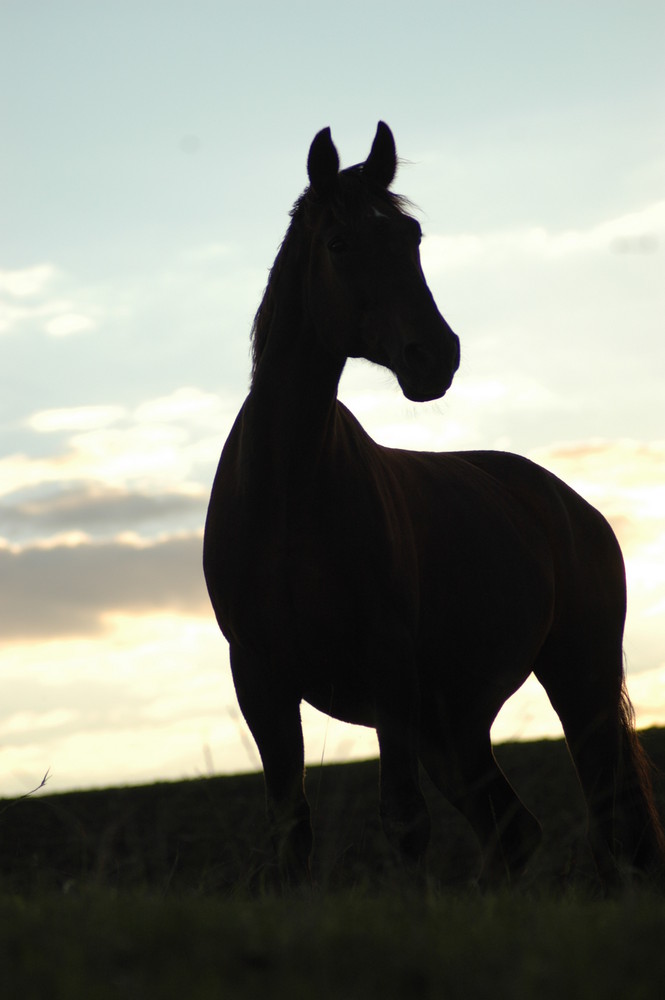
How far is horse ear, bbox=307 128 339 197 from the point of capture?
4938 mm

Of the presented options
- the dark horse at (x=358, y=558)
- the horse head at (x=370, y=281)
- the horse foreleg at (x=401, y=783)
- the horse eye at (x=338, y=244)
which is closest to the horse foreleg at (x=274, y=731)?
the dark horse at (x=358, y=558)

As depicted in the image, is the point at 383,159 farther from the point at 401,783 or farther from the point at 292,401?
the point at 401,783

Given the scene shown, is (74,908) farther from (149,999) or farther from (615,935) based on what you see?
(615,935)

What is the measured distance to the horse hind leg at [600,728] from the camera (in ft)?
20.8

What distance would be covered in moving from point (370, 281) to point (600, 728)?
10.8 feet

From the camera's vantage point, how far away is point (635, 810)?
6.33 metres

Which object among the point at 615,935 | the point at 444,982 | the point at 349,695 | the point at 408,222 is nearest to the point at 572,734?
the point at 349,695

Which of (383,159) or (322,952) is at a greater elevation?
(383,159)

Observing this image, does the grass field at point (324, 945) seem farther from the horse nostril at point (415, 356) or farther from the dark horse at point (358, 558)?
the horse nostril at point (415, 356)

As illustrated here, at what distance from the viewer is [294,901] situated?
3195 mm

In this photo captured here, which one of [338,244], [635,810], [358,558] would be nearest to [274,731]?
[358,558]

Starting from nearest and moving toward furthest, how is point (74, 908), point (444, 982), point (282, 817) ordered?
point (444, 982) → point (74, 908) → point (282, 817)

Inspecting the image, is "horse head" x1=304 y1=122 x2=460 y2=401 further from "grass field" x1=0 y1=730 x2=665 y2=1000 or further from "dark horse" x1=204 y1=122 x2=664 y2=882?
"grass field" x1=0 y1=730 x2=665 y2=1000

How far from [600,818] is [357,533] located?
2.77m
